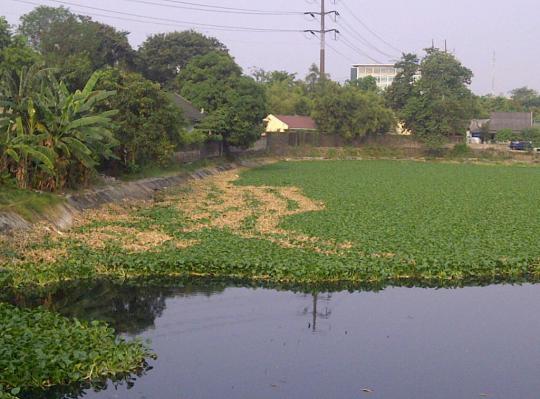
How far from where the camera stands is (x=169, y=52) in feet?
218

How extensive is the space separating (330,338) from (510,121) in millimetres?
72024

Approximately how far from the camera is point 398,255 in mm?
15992

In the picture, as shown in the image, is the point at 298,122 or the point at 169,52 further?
the point at 298,122

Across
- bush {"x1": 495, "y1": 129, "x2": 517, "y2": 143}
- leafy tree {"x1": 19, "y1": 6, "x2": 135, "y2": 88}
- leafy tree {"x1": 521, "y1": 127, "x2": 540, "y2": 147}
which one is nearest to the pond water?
leafy tree {"x1": 19, "y1": 6, "x2": 135, "y2": 88}

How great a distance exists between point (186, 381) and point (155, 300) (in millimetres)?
4211

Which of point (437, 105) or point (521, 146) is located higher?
point (437, 105)

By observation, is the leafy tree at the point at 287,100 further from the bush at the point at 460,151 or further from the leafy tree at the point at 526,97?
the leafy tree at the point at 526,97

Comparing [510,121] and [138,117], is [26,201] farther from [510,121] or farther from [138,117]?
[510,121]

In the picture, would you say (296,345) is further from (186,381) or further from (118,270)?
(118,270)

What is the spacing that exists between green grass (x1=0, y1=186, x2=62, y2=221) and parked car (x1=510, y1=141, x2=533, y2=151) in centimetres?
5323

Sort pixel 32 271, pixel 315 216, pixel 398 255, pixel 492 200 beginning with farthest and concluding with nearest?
pixel 492 200 → pixel 315 216 → pixel 398 255 → pixel 32 271

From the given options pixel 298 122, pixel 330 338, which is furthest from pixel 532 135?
pixel 330 338

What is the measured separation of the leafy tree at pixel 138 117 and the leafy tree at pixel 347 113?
33.1 m

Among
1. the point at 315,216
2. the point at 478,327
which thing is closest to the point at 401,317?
the point at 478,327
